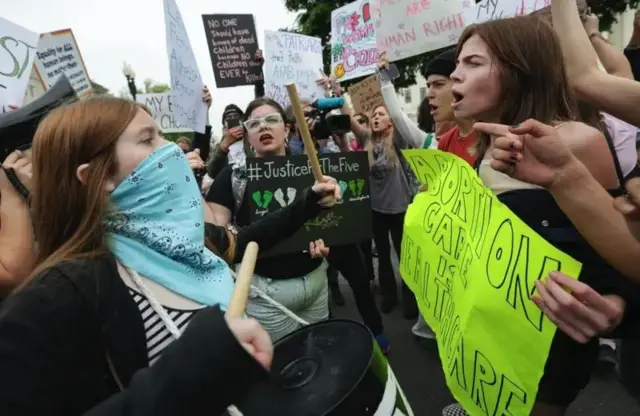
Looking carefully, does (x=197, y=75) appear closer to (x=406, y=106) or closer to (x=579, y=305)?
(x=579, y=305)

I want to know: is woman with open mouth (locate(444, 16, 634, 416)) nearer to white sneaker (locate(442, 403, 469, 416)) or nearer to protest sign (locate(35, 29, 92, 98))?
white sneaker (locate(442, 403, 469, 416))

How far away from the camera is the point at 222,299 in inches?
48.7

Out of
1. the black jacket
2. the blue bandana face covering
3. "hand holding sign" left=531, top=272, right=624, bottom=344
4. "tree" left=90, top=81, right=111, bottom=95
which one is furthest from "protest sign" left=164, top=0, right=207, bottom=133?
"hand holding sign" left=531, top=272, right=624, bottom=344

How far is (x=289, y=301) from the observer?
252cm

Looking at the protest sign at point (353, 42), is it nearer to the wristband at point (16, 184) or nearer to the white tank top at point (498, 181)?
the white tank top at point (498, 181)

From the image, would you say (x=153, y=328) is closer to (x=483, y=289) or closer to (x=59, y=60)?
(x=483, y=289)

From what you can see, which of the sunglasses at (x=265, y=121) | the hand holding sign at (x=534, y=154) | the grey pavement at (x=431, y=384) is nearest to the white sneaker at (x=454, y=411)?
the grey pavement at (x=431, y=384)

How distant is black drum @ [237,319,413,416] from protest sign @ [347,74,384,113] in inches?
137

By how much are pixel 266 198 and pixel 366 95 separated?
2.31 metres

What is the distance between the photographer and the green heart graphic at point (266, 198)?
8.79ft

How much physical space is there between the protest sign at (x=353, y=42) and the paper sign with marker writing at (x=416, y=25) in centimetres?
100

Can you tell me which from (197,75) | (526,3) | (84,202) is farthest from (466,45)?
(197,75)

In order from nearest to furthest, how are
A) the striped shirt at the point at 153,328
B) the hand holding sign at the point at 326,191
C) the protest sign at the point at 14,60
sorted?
1. the striped shirt at the point at 153,328
2. the hand holding sign at the point at 326,191
3. the protest sign at the point at 14,60

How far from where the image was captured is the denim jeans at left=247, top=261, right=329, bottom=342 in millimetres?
2318
